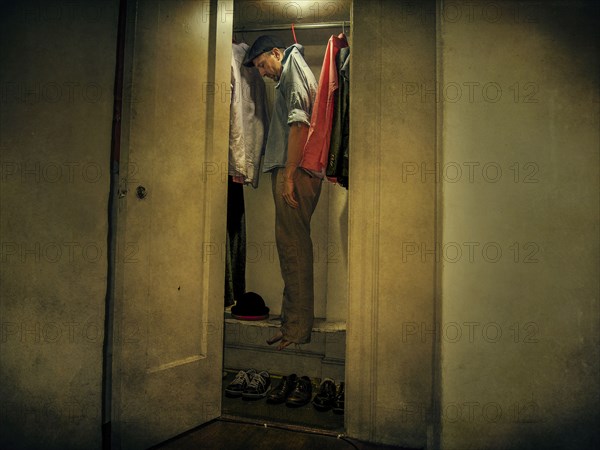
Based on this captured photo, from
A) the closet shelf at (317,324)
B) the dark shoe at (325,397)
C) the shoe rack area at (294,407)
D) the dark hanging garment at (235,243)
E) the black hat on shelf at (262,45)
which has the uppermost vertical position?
the black hat on shelf at (262,45)

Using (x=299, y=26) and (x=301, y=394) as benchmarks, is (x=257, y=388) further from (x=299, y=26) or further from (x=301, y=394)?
(x=299, y=26)

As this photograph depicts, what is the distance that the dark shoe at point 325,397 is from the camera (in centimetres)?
195

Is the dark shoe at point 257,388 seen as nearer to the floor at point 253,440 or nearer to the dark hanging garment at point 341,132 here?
the floor at point 253,440

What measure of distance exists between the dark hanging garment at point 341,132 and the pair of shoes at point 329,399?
3.55ft

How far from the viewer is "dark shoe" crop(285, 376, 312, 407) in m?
2.00

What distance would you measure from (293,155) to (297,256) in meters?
0.56

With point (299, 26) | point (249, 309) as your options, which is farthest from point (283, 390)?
point (299, 26)

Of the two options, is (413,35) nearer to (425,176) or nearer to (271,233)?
(425,176)

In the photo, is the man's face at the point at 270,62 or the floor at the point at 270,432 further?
the man's face at the point at 270,62

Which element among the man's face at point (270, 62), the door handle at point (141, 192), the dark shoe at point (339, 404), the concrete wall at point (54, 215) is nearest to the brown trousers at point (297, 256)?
the dark shoe at point (339, 404)

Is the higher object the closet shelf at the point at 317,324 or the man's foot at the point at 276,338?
the closet shelf at the point at 317,324

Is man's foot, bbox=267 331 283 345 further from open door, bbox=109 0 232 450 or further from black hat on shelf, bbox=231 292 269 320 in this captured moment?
open door, bbox=109 0 232 450

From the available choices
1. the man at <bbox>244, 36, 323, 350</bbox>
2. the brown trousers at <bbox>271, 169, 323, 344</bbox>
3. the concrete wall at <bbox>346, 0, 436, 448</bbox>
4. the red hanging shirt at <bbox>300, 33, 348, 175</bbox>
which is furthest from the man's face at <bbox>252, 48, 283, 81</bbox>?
the concrete wall at <bbox>346, 0, 436, 448</bbox>

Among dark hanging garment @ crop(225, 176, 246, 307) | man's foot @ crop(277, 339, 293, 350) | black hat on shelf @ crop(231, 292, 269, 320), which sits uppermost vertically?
dark hanging garment @ crop(225, 176, 246, 307)
